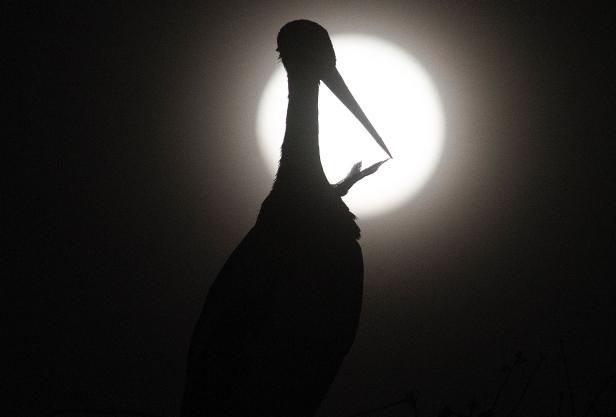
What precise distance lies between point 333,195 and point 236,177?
5548 mm

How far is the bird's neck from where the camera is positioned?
191 centimetres

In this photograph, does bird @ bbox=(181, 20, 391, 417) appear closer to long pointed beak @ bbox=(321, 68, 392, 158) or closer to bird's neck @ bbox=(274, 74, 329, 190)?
bird's neck @ bbox=(274, 74, 329, 190)

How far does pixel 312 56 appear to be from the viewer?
6.74 feet

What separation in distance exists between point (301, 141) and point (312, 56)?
321mm

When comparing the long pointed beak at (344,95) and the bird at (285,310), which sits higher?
the long pointed beak at (344,95)

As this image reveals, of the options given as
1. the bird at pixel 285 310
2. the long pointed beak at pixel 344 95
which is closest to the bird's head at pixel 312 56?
the long pointed beak at pixel 344 95

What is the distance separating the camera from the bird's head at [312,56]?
2.05 m

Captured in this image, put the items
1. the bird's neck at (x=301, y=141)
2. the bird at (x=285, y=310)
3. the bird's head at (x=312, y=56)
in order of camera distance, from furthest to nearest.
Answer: the bird's head at (x=312, y=56)
the bird's neck at (x=301, y=141)
the bird at (x=285, y=310)

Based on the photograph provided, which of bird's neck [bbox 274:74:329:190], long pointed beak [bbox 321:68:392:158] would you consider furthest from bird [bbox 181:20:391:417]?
long pointed beak [bbox 321:68:392:158]

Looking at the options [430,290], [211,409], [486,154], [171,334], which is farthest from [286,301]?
[486,154]

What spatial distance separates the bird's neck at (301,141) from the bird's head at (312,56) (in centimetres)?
3

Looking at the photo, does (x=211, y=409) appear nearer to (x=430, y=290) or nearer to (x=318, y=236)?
(x=318, y=236)

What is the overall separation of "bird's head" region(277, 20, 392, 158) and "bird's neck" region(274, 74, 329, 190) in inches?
1.3

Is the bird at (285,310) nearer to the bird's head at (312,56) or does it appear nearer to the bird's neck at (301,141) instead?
the bird's neck at (301,141)
